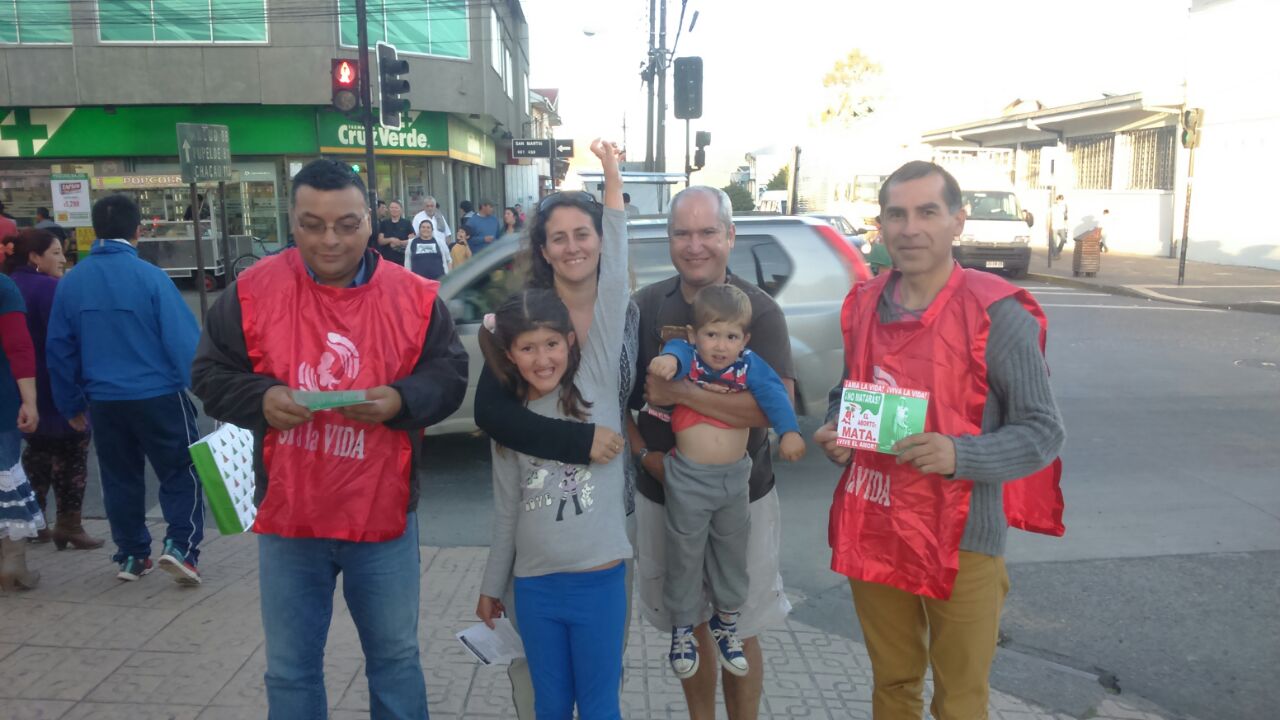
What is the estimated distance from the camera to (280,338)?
269 cm

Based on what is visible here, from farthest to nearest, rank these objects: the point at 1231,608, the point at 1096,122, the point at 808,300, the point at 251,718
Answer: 1. the point at 1096,122
2. the point at 808,300
3. the point at 1231,608
4. the point at 251,718

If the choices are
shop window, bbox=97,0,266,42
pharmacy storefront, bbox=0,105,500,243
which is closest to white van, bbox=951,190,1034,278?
pharmacy storefront, bbox=0,105,500,243

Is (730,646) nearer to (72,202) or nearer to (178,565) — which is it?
(178,565)

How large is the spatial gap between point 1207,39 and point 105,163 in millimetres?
28436

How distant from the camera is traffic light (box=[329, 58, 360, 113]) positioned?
11.6 metres

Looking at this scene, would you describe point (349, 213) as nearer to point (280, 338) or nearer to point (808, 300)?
point (280, 338)

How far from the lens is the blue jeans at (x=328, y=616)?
2777mm

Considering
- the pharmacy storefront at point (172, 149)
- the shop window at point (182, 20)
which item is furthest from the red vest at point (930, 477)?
the shop window at point (182, 20)

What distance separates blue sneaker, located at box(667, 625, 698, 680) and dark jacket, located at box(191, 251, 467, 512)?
94cm

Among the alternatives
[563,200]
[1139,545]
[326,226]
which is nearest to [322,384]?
[326,226]

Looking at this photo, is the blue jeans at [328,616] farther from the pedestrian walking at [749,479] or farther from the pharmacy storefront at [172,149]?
the pharmacy storefront at [172,149]

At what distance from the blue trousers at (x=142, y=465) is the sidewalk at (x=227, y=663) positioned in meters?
0.27

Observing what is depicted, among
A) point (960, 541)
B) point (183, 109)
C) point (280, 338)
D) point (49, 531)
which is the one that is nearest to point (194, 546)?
point (49, 531)

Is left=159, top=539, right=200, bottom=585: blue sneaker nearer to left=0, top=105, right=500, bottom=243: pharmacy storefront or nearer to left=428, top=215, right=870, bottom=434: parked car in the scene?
left=428, top=215, right=870, bottom=434: parked car
